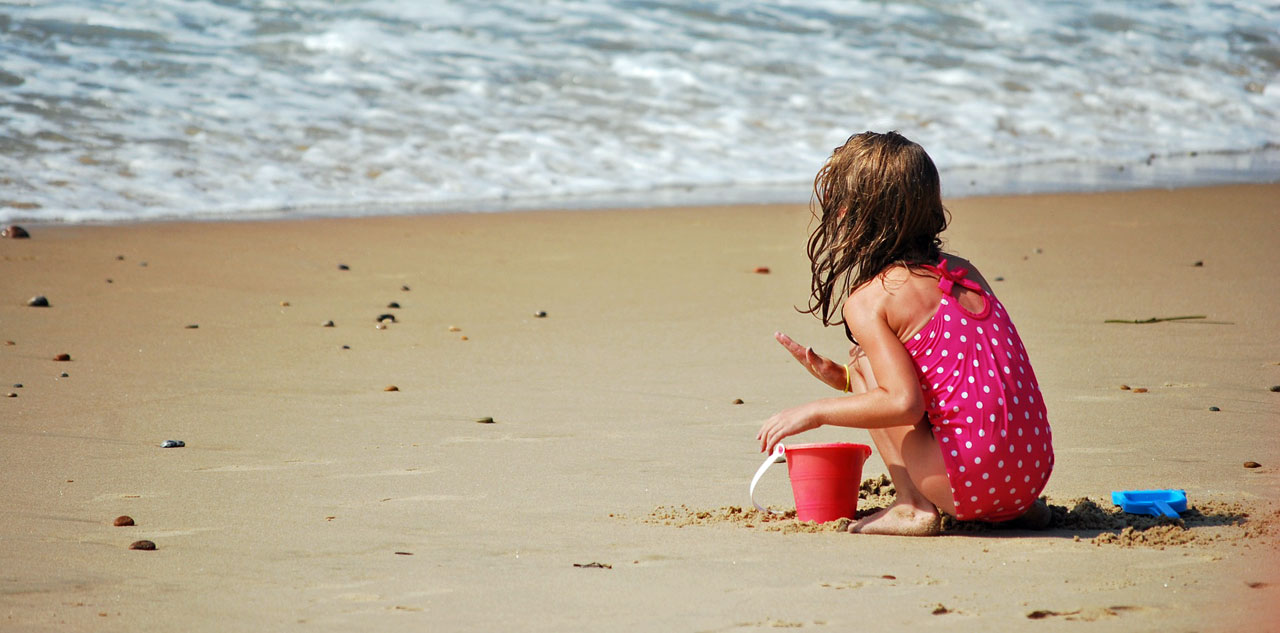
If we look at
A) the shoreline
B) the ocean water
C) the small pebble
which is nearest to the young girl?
the small pebble

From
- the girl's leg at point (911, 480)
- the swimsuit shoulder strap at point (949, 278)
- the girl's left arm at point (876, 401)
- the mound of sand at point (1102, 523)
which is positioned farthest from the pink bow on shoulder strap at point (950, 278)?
the mound of sand at point (1102, 523)

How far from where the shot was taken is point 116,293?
6.33 meters

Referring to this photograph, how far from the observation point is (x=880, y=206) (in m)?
3.06

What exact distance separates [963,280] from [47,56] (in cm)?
992

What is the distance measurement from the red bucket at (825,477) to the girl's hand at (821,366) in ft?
0.56

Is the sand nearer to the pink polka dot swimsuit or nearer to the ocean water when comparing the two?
the pink polka dot swimsuit

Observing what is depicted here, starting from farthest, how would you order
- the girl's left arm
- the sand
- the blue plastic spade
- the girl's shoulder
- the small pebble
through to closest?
the small pebble
the blue plastic spade
the girl's shoulder
the girl's left arm
the sand

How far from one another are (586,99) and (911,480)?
8874mm

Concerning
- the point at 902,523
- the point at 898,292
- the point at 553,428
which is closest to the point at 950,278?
the point at 898,292

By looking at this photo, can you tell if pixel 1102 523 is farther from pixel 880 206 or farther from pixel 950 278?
pixel 880 206

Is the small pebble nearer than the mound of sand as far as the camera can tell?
No

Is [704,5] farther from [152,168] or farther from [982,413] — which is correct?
[982,413]

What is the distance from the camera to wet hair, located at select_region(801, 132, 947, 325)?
3.03 meters

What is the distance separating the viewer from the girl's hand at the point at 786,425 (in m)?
2.95
